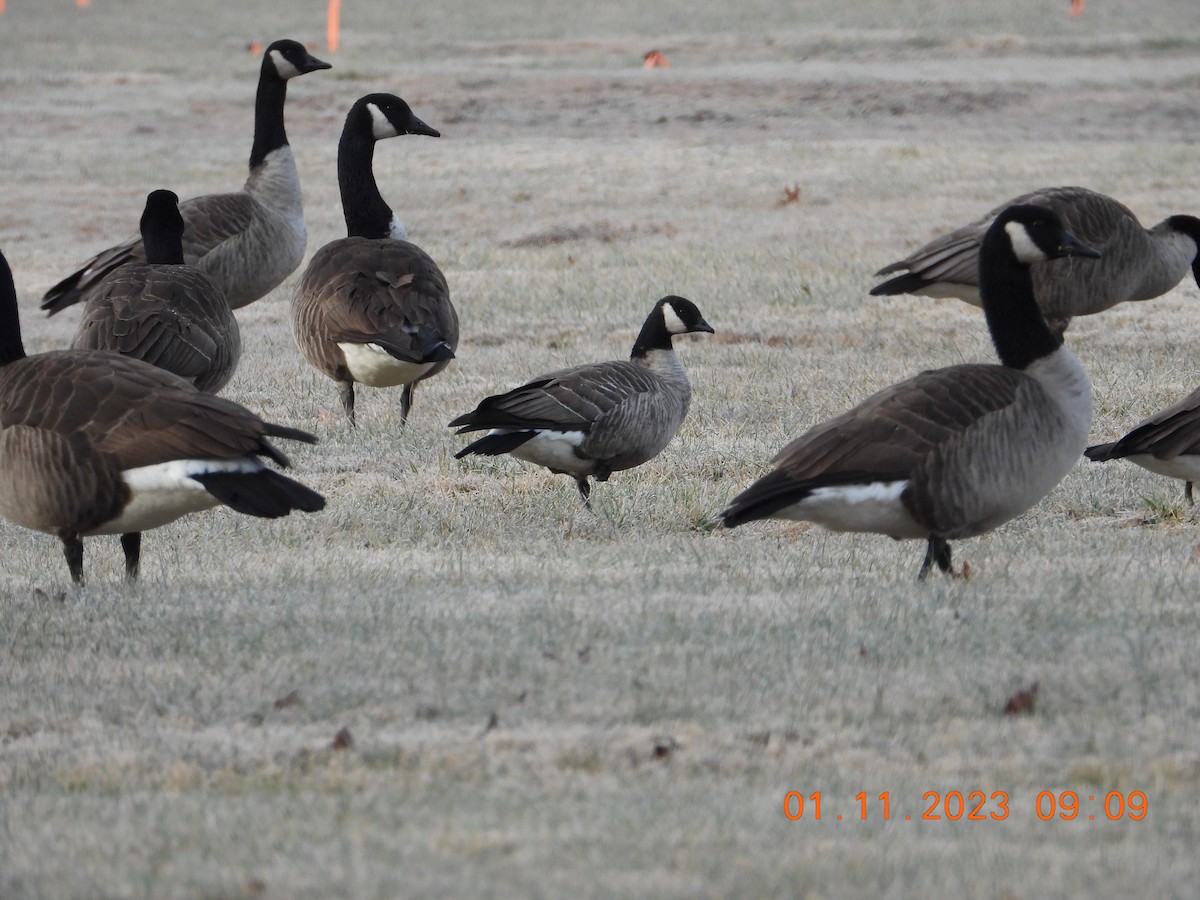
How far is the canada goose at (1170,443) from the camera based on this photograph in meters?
7.30

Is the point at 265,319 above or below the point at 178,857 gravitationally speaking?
below

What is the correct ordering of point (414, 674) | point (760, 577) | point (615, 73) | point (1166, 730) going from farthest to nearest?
point (615, 73) → point (760, 577) → point (414, 674) → point (1166, 730)

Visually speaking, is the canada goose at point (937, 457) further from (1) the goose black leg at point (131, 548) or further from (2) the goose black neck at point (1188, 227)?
(2) the goose black neck at point (1188, 227)

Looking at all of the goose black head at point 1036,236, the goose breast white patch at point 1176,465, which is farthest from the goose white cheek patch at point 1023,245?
the goose breast white patch at point 1176,465

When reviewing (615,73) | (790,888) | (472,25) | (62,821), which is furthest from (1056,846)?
(472,25)

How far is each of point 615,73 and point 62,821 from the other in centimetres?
3216

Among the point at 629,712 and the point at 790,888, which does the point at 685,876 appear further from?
the point at 629,712

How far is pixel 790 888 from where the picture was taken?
392 centimetres

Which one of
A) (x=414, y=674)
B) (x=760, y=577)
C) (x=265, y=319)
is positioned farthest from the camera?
(x=265, y=319)

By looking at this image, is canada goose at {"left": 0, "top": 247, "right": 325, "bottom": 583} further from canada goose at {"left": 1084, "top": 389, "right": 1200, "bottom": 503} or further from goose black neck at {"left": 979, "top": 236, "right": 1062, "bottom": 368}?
canada goose at {"left": 1084, "top": 389, "right": 1200, "bottom": 503}

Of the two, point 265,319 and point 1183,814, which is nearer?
point 1183,814

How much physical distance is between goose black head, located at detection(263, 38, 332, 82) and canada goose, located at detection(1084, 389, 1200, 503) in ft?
28.8

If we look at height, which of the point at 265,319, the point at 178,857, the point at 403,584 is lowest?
the point at 265,319
